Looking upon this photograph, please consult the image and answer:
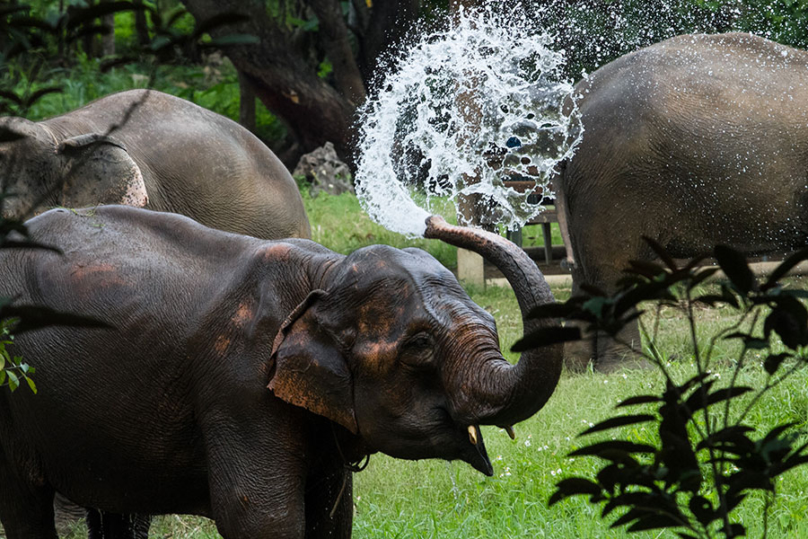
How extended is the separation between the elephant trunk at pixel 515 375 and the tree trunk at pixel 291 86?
10.3m

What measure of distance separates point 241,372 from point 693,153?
411 centimetres

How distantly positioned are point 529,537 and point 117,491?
148 centimetres

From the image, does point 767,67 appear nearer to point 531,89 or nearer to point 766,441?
point 531,89

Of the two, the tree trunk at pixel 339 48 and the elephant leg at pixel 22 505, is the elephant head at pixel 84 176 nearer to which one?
the elephant leg at pixel 22 505

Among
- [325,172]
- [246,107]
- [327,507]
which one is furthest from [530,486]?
[246,107]

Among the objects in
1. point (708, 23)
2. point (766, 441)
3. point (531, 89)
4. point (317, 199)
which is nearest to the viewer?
point (766, 441)

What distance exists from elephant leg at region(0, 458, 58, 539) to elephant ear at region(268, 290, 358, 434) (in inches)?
45.0

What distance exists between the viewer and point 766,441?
1.66 meters

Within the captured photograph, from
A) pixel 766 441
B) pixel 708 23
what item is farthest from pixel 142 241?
pixel 708 23

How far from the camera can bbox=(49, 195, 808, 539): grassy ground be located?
416cm

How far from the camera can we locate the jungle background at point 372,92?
5.43 feet

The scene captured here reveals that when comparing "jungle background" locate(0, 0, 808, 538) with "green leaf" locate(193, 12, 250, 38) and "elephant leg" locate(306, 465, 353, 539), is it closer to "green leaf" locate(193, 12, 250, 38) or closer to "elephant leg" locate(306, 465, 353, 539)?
"green leaf" locate(193, 12, 250, 38)

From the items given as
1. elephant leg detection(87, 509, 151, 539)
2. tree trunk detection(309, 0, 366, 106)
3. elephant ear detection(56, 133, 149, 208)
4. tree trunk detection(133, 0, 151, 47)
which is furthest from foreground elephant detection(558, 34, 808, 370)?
tree trunk detection(309, 0, 366, 106)

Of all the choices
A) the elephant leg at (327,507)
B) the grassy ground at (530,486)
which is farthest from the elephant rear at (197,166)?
the elephant leg at (327,507)
